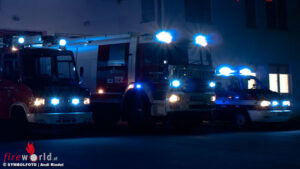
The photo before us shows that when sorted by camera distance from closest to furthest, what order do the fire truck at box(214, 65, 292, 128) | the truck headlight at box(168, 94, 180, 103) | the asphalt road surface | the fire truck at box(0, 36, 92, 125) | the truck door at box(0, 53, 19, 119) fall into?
the asphalt road surface → the fire truck at box(0, 36, 92, 125) → the truck door at box(0, 53, 19, 119) → the truck headlight at box(168, 94, 180, 103) → the fire truck at box(214, 65, 292, 128)

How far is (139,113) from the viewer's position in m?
14.4

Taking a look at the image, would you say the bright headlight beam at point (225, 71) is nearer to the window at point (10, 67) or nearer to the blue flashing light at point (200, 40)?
the blue flashing light at point (200, 40)

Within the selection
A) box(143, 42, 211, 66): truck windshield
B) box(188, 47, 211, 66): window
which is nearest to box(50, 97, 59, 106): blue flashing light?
box(143, 42, 211, 66): truck windshield

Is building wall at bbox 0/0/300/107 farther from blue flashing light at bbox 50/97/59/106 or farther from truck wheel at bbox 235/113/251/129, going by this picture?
blue flashing light at bbox 50/97/59/106

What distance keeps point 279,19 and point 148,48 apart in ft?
47.6

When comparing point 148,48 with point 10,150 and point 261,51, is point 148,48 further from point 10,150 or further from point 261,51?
point 261,51

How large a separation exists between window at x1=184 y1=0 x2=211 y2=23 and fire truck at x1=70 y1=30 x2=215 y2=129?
7.33 metres

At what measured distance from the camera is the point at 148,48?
14.5 m

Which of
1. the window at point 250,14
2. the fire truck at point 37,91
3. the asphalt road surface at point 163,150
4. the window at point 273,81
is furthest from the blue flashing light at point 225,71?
the window at point 273,81

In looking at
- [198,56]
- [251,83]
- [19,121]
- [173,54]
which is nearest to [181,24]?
[251,83]

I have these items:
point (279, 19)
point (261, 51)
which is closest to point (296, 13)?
point (279, 19)

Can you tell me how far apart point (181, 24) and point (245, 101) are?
24.1ft

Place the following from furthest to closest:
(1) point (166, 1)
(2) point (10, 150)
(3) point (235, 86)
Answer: (1) point (166, 1) < (3) point (235, 86) < (2) point (10, 150)

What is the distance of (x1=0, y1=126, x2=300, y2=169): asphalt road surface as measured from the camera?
8.59m
